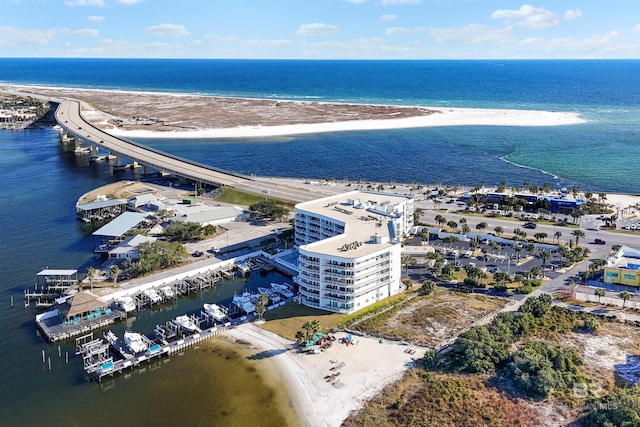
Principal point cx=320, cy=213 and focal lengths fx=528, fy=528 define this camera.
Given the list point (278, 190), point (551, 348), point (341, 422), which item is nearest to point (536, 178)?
point (278, 190)

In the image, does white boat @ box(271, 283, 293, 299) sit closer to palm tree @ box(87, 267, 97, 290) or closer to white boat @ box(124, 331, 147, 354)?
white boat @ box(124, 331, 147, 354)

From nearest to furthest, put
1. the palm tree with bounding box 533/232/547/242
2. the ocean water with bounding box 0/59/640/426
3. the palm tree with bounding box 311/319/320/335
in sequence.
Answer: the ocean water with bounding box 0/59/640/426
the palm tree with bounding box 311/319/320/335
the palm tree with bounding box 533/232/547/242

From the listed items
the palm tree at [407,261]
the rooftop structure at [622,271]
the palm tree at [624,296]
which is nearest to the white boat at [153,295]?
the palm tree at [407,261]

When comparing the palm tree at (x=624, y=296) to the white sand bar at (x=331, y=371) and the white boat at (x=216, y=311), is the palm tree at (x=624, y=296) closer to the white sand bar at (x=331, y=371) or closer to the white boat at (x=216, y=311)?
the white sand bar at (x=331, y=371)

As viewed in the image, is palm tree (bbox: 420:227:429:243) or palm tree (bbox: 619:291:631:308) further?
palm tree (bbox: 420:227:429:243)

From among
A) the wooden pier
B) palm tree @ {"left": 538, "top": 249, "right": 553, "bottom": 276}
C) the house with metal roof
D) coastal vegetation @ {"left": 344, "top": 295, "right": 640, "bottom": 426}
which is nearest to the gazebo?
the wooden pier

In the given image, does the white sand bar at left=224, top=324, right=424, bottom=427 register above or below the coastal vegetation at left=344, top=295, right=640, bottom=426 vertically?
below

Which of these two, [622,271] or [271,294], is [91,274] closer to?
[271,294]
